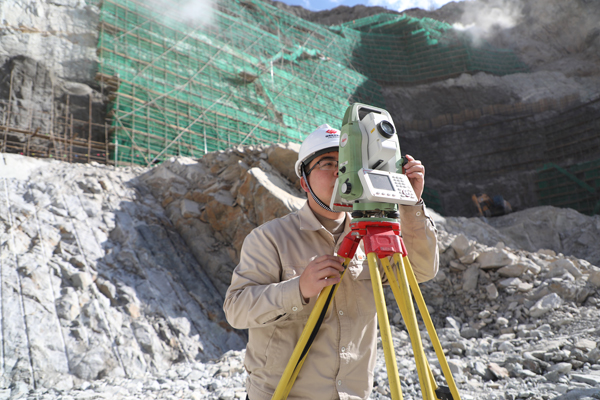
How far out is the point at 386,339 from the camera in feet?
3.08

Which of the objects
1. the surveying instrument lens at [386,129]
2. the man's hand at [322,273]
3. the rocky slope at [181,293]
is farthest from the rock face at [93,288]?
the surveying instrument lens at [386,129]

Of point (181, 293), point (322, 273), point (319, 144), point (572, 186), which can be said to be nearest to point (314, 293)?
point (322, 273)

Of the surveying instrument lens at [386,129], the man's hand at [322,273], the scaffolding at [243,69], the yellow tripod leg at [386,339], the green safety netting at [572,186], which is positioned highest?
the scaffolding at [243,69]

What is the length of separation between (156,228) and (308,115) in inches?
497

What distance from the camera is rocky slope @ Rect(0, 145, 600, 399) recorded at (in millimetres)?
3350

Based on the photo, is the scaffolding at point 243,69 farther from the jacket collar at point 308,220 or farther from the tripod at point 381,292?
the tripod at point 381,292

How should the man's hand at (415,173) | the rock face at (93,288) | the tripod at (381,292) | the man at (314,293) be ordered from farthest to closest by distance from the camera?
the rock face at (93,288) → the man's hand at (415,173) → the man at (314,293) → the tripod at (381,292)

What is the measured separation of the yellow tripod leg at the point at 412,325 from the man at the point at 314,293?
17 centimetres

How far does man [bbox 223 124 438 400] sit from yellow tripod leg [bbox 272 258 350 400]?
0.14 feet

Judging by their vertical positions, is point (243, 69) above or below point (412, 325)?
above

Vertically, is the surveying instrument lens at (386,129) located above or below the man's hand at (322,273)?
above

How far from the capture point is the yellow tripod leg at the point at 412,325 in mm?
911

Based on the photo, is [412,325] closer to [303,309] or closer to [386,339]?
[386,339]

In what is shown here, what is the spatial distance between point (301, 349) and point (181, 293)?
5.09m
